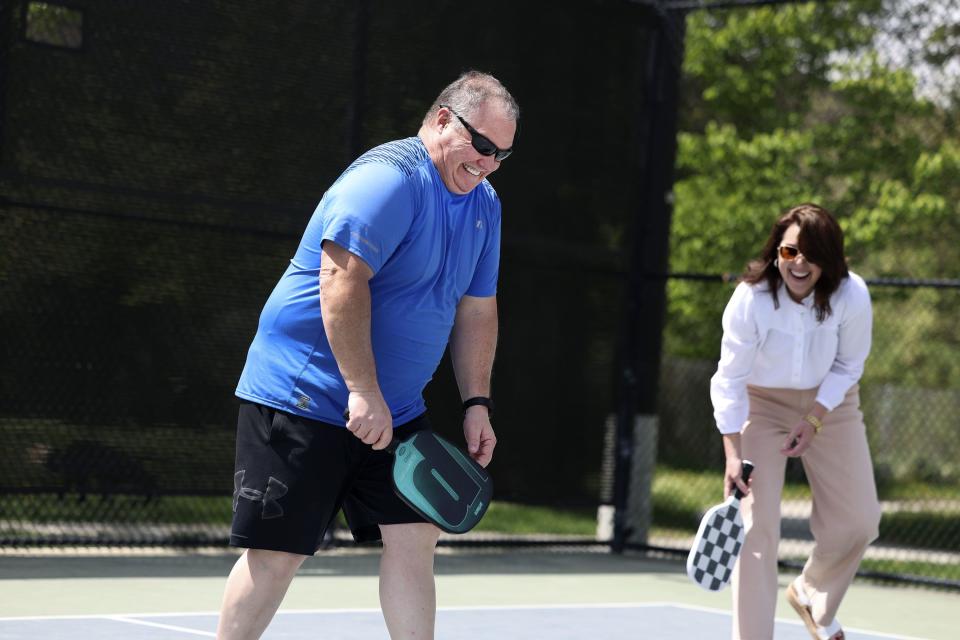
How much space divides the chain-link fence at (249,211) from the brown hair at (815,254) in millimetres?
3343

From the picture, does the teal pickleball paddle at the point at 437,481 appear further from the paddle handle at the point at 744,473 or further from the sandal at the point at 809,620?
the sandal at the point at 809,620

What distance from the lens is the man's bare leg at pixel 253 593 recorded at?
4.02 m

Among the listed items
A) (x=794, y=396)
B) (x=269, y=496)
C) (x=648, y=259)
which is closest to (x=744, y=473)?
(x=794, y=396)

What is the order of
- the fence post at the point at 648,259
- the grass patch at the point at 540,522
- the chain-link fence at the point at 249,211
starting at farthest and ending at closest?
the grass patch at the point at 540,522, the fence post at the point at 648,259, the chain-link fence at the point at 249,211

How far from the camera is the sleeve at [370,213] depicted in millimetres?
3889

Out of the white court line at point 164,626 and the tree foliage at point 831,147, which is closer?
the white court line at point 164,626

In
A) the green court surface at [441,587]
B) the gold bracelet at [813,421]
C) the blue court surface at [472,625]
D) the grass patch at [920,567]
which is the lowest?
the grass patch at [920,567]

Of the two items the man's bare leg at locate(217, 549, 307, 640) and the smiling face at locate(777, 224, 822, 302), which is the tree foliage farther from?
the man's bare leg at locate(217, 549, 307, 640)

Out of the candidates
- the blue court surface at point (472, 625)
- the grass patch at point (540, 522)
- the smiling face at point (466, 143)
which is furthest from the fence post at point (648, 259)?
the smiling face at point (466, 143)

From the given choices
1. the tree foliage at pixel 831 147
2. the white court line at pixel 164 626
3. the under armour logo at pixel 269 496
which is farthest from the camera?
the tree foliage at pixel 831 147

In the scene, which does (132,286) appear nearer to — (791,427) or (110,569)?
(110,569)

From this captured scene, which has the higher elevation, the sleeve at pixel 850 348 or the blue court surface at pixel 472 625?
the sleeve at pixel 850 348

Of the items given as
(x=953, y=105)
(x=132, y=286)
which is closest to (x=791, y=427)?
(x=132, y=286)

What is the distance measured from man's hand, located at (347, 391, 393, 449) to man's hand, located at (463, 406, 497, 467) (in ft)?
1.61
